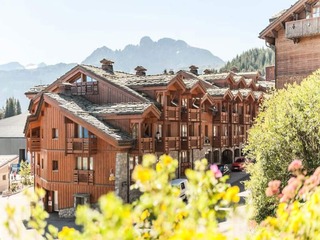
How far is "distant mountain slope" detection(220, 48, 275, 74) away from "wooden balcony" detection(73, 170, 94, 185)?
455 ft

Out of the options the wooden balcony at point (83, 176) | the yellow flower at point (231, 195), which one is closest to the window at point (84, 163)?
the wooden balcony at point (83, 176)

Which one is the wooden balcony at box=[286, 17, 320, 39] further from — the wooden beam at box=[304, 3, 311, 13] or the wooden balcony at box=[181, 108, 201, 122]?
the wooden balcony at box=[181, 108, 201, 122]

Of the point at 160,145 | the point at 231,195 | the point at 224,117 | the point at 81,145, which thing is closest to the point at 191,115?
the point at 160,145

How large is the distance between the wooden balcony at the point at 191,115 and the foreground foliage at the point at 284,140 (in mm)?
17841

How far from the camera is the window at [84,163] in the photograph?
28.9 metres

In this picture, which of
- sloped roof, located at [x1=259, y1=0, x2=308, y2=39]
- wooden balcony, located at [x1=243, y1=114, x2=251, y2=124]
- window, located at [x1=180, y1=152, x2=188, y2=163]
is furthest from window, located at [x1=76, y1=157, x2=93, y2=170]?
wooden balcony, located at [x1=243, y1=114, x2=251, y2=124]

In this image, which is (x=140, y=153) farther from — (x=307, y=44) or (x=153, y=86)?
(x=307, y=44)

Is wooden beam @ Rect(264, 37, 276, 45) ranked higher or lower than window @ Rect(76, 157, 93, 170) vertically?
higher

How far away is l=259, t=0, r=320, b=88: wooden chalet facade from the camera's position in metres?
26.6

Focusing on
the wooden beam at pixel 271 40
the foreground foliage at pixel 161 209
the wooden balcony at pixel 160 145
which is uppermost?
the wooden beam at pixel 271 40

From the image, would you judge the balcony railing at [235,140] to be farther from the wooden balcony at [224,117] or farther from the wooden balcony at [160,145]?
the wooden balcony at [160,145]

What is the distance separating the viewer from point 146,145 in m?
28.9

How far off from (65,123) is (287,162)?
16.4 metres

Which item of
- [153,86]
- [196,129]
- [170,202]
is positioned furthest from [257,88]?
[170,202]
